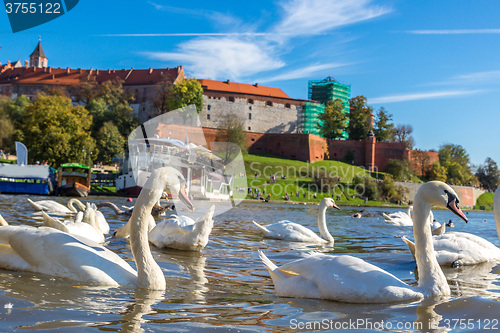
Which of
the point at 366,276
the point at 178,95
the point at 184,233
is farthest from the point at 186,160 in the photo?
the point at 178,95

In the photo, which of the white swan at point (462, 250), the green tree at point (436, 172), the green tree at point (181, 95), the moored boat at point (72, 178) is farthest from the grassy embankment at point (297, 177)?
the white swan at point (462, 250)

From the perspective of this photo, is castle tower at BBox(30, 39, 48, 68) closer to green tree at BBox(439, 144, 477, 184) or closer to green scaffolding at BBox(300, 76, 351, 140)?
green scaffolding at BBox(300, 76, 351, 140)

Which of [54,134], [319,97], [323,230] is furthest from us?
[319,97]

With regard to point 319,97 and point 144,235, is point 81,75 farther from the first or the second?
point 144,235

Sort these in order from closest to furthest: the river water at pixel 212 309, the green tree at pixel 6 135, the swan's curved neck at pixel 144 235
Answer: the river water at pixel 212 309 → the swan's curved neck at pixel 144 235 → the green tree at pixel 6 135

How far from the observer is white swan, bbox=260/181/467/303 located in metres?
4.28

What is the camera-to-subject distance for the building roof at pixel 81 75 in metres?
92.9

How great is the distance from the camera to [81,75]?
95.8 m

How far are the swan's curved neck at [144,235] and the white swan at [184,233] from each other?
311 cm

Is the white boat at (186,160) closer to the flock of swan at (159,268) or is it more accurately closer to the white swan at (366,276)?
the flock of swan at (159,268)

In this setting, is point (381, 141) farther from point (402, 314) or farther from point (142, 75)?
point (402, 314)

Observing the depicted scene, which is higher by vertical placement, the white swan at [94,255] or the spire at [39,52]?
the spire at [39,52]

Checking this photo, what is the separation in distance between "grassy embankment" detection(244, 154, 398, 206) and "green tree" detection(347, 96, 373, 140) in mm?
11725

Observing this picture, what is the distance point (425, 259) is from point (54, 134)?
5295 cm
